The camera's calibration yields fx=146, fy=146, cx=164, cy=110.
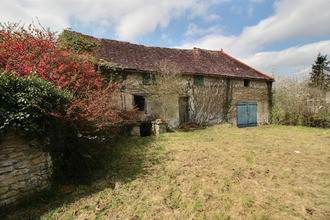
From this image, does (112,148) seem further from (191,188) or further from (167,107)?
(167,107)

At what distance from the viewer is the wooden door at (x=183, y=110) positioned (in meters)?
10.1

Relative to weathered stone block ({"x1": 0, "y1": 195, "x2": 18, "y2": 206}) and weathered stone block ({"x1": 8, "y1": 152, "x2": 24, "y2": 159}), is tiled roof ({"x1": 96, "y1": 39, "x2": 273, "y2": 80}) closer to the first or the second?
weathered stone block ({"x1": 8, "y1": 152, "x2": 24, "y2": 159})

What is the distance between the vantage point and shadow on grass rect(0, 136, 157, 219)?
2582mm

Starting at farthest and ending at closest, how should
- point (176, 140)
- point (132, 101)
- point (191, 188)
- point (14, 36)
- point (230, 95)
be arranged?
point (230, 95) → point (132, 101) → point (176, 140) → point (14, 36) → point (191, 188)

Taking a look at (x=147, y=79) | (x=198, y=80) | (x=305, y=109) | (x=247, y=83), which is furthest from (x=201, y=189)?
(x=247, y=83)

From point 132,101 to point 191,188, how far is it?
6146mm

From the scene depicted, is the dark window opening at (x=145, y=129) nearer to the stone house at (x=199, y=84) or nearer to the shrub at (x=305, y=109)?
the stone house at (x=199, y=84)

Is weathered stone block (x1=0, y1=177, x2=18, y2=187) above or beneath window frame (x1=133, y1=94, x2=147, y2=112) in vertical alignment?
beneath

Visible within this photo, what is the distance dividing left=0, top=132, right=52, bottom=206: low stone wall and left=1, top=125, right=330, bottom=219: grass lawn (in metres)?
0.27

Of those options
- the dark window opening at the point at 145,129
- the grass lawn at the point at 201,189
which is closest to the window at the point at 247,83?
the grass lawn at the point at 201,189

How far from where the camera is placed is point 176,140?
686cm

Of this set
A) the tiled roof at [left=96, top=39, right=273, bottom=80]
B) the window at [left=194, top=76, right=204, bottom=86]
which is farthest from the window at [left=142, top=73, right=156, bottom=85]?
the window at [left=194, top=76, right=204, bottom=86]

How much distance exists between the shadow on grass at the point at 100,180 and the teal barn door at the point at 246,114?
8.83m

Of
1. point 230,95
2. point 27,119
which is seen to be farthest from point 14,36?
point 230,95
